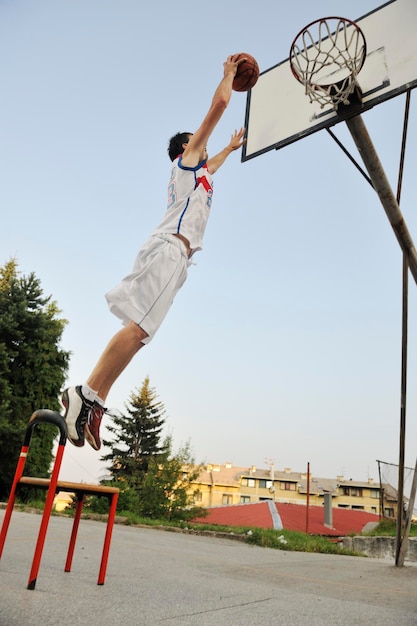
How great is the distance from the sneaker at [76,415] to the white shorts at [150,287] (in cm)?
45

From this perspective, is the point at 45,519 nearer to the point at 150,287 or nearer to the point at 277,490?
the point at 150,287

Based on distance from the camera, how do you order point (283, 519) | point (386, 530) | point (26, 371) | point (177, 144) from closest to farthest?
point (177, 144)
point (386, 530)
point (26, 371)
point (283, 519)

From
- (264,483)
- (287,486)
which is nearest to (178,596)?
(287,486)

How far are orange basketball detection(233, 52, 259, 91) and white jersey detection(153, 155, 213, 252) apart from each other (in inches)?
35.9

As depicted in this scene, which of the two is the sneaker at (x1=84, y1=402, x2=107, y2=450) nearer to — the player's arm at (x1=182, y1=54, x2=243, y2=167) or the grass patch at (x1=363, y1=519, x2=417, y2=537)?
the player's arm at (x1=182, y1=54, x2=243, y2=167)

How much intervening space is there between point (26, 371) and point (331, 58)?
1508 cm

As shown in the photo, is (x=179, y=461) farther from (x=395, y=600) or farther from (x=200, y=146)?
(x=200, y=146)

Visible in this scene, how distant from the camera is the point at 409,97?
4.16m

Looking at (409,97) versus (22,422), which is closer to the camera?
(409,97)

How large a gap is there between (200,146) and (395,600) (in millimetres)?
3219

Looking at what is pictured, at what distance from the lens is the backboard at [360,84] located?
135 inches

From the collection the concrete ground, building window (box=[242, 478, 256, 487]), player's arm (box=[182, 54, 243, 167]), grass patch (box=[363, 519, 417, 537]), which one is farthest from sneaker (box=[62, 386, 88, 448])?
building window (box=[242, 478, 256, 487])

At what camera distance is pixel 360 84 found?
3.43 meters

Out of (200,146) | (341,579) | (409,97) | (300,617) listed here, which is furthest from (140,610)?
(409,97)
